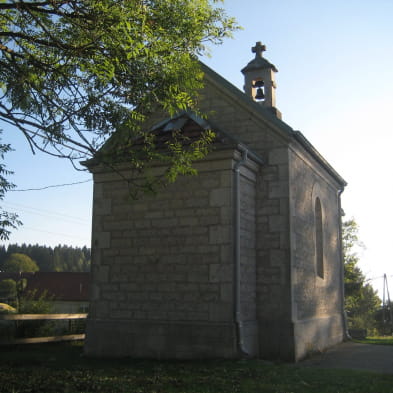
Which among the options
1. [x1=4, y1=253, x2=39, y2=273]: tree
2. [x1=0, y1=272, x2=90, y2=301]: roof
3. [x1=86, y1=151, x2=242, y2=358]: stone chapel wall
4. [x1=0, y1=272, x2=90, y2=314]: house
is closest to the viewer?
[x1=86, y1=151, x2=242, y2=358]: stone chapel wall

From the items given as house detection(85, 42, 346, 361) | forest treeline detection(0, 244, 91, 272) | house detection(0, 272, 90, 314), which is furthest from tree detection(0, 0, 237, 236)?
forest treeline detection(0, 244, 91, 272)

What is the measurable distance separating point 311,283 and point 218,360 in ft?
14.0

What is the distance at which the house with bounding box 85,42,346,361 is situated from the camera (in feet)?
32.9

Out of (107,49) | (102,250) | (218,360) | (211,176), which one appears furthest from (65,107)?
(218,360)

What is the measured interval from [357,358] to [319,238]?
13.1 ft

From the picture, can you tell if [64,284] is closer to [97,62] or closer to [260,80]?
[260,80]

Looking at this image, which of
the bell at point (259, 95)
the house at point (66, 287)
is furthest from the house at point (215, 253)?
the house at point (66, 287)

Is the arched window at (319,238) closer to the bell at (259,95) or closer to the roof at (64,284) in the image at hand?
the bell at (259,95)

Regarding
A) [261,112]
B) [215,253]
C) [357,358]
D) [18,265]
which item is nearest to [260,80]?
[261,112]

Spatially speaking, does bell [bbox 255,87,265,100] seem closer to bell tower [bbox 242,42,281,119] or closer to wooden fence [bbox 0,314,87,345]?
bell tower [bbox 242,42,281,119]

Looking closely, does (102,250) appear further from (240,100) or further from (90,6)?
(90,6)

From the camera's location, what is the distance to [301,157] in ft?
40.9

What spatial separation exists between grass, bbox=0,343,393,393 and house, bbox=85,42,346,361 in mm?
879

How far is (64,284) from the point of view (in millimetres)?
41156
